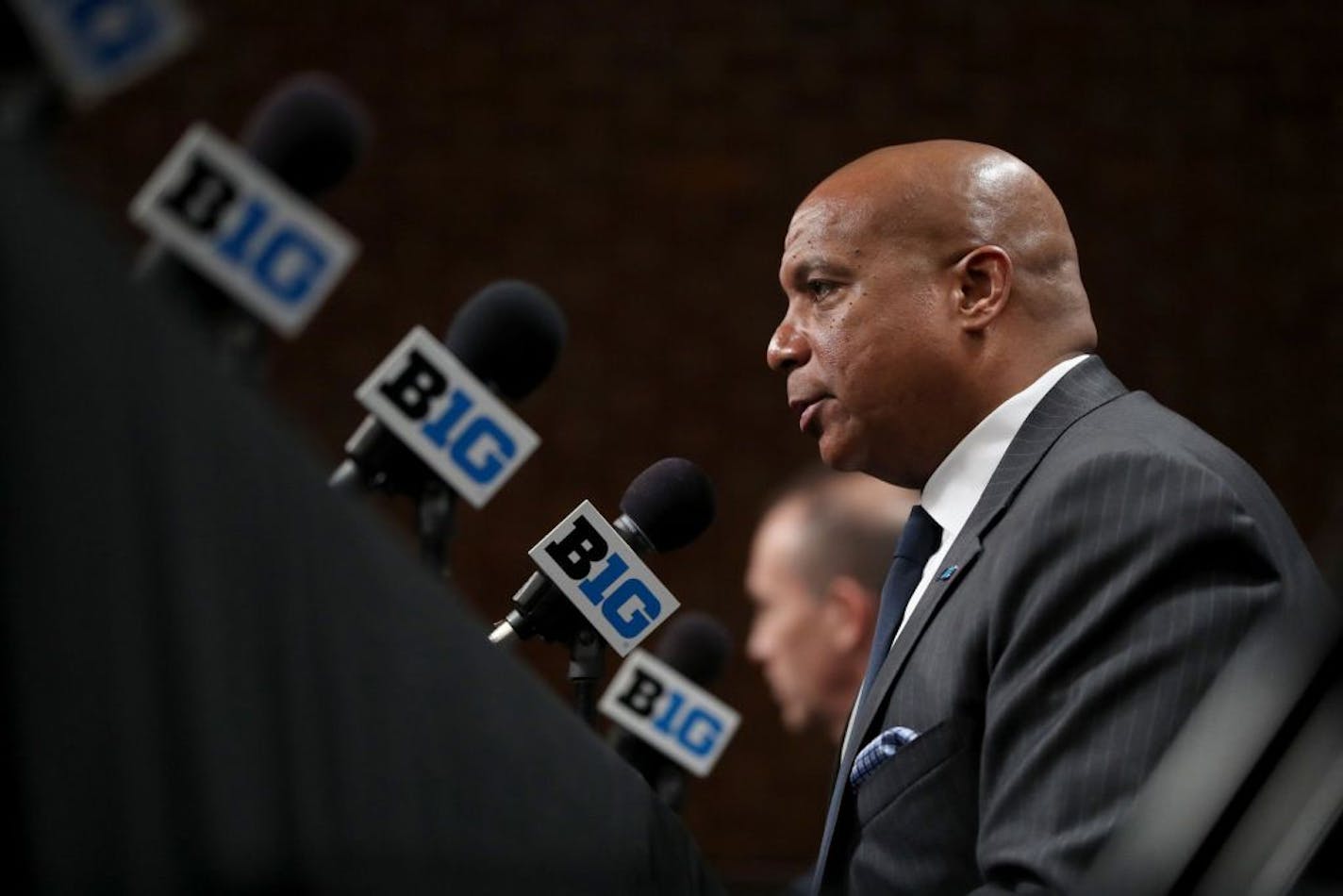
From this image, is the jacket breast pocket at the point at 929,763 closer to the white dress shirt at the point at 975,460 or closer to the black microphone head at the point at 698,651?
the white dress shirt at the point at 975,460

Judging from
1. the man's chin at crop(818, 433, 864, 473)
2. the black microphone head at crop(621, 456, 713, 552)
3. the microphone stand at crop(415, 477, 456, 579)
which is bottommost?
the microphone stand at crop(415, 477, 456, 579)

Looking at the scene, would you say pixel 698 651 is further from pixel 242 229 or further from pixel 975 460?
pixel 242 229

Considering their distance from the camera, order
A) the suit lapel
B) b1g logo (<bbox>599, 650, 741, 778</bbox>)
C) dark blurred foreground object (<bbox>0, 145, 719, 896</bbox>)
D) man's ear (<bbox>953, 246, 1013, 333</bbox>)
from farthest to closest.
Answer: b1g logo (<bbox>599, 650, 741, 778</bbox>) → man's ear (<bbox>953, 246, 1013, 333</bbox>) → the suit lapel → dark blurred foreground object (<bbox>0, 145, 719, 896</bbox>)

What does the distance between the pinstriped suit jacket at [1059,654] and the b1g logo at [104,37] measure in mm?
891

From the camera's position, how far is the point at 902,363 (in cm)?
186

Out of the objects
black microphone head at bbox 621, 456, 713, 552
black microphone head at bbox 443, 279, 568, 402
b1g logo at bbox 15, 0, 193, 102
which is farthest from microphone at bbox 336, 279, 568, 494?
b1g logo at bbox 15, 0, 193, 102

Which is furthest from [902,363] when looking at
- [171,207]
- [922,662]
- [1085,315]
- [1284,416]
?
[1284,416]

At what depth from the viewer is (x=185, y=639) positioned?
701mm

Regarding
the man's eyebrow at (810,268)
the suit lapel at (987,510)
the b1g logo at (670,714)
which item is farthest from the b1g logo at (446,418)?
the b1g logo at (670,714)

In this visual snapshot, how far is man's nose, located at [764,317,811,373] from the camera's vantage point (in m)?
1.92

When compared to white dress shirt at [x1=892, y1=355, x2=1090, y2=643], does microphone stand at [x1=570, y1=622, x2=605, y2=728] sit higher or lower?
lower

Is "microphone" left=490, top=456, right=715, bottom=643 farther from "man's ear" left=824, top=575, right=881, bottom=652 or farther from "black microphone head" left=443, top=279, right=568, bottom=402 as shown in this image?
"man's ear" left=824, top=575, right=881, bottom=652

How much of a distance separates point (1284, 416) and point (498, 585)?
225 cm

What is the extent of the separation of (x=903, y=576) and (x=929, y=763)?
33 cm
